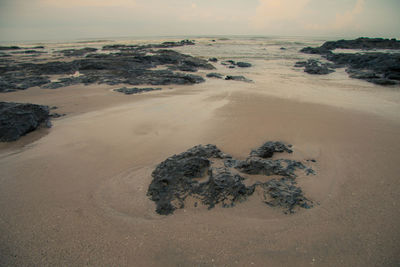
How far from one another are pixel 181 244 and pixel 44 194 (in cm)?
213

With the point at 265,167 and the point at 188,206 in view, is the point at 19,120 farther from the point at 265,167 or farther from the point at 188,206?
the point at 265,167

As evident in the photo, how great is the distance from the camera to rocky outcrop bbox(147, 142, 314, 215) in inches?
104

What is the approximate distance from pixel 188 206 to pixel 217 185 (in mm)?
461

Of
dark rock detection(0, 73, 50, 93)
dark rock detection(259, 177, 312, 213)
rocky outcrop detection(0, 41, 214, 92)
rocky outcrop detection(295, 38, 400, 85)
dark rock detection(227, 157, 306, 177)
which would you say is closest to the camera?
dark rock detection(259, 177, 312, 213)

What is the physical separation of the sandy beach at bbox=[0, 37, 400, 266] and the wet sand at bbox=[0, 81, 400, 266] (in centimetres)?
1

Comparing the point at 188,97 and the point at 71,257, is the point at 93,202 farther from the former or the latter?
the point at 188,97

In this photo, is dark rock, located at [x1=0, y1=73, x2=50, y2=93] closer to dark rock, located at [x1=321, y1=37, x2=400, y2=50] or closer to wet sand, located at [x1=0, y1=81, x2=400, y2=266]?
wet sand, located at [x1=0, y1=81, x2=400, y2=266]

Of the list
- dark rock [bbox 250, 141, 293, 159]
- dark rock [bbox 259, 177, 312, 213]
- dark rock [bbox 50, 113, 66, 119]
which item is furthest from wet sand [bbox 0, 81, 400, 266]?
dark rock [bbox 50, 113, 66, 119]

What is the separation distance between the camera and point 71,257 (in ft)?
6.72

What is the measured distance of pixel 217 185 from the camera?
2.71 metres

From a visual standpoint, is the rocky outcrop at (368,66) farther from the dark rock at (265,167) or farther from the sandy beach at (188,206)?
the dark rock at (265,167)

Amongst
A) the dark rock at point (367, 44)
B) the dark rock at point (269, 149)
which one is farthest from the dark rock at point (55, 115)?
the dark rock at point (367, 44)

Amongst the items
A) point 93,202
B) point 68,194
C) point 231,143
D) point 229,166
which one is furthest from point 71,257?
point 231,143

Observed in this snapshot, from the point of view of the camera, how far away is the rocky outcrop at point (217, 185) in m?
2.63
